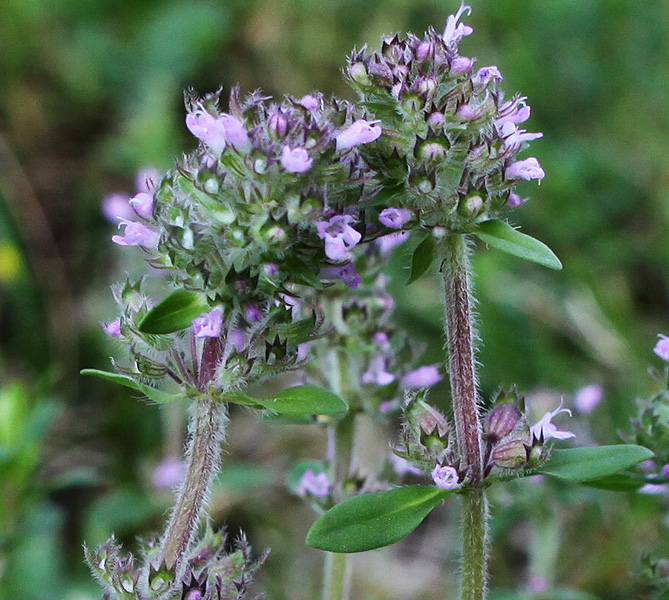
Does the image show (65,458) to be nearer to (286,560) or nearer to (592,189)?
(286,560)

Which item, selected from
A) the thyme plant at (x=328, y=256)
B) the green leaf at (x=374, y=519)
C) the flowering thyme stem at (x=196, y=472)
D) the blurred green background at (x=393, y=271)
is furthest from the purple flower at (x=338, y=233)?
the blurred green background at (x=393, y=271)

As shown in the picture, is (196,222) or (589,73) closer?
(196,222)

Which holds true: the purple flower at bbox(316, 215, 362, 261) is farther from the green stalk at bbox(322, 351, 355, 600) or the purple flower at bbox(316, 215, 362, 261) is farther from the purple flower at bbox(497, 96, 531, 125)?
the green stalk at bbox(322, 351, 355, 600)

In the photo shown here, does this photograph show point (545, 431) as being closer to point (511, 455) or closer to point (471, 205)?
point (511, 455)

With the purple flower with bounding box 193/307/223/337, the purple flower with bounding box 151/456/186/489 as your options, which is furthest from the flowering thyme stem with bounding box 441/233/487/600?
the purple flower with bounding box 151/456/186/489

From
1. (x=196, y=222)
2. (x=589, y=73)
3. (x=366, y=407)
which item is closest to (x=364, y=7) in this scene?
(x=589, y=73)

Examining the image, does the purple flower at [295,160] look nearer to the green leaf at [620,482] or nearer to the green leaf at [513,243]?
the green leaf at [513,243]
